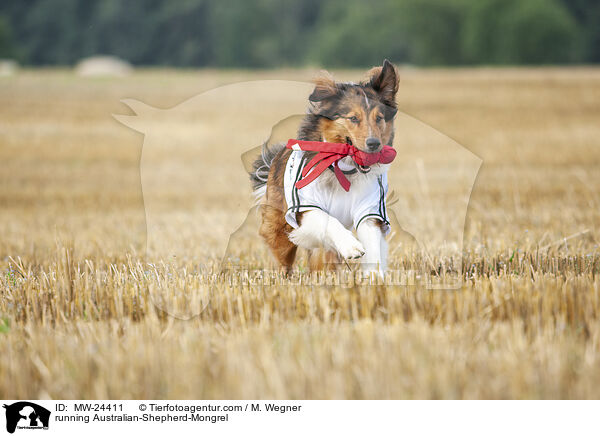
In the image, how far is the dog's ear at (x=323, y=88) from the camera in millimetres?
3537

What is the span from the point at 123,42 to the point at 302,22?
14.1m

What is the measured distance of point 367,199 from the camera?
12.2ft

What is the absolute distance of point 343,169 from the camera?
11.8 feet

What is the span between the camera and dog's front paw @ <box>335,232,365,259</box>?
3578mm

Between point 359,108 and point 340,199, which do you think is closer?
point 359,108

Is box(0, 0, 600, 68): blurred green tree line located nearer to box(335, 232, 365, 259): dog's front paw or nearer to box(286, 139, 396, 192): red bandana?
box(286, 139, 396, 192): red bandana

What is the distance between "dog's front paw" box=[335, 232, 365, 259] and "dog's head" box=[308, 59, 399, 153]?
1.63ft

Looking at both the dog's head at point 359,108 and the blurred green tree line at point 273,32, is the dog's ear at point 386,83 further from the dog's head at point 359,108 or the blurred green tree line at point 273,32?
the blurred green tree line at point 273,32
